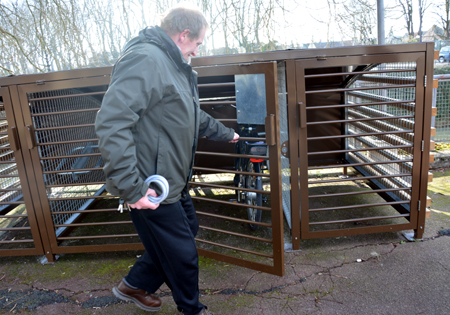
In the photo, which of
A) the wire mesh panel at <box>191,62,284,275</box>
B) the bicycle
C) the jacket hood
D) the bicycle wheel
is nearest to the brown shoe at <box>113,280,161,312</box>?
the wire mesh panel at <box>191,62,284,275</box>

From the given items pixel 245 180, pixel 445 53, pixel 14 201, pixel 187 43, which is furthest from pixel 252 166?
pixel 445 53

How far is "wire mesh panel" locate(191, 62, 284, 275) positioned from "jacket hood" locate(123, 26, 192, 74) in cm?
92

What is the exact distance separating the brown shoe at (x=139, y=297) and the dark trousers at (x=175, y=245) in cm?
38

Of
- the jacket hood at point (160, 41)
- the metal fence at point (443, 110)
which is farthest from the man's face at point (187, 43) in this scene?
the metal fence at point (443, 110)

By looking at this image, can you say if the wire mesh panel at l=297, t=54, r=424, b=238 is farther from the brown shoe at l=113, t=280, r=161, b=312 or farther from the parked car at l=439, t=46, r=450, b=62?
the parked car at l=439, t=46, r=450, b=62

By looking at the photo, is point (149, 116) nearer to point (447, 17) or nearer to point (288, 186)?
point (288, 186)

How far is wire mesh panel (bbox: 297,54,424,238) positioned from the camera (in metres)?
3.40

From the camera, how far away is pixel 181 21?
2217mm

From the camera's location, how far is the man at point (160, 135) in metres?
1.91

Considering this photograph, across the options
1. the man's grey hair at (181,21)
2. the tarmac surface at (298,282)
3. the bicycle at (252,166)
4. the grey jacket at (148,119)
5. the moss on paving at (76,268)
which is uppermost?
the man's grey hair at (181,21)

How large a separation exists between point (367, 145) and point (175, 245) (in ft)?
12.0

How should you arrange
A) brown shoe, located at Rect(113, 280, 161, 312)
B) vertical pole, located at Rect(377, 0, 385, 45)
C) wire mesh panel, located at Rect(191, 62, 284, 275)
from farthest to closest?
vertical pole, located at Rect(377, 0, 385, 45)
wire mesh panel, located at Rect(191, 62, 284, 275)
brown shoe, located at Rect(113, 280, 161, 312)

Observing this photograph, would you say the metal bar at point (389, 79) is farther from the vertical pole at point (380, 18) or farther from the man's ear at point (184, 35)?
the man's ear at point (184, 35)

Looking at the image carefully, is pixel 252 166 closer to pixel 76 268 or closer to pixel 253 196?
pixel 253 196
